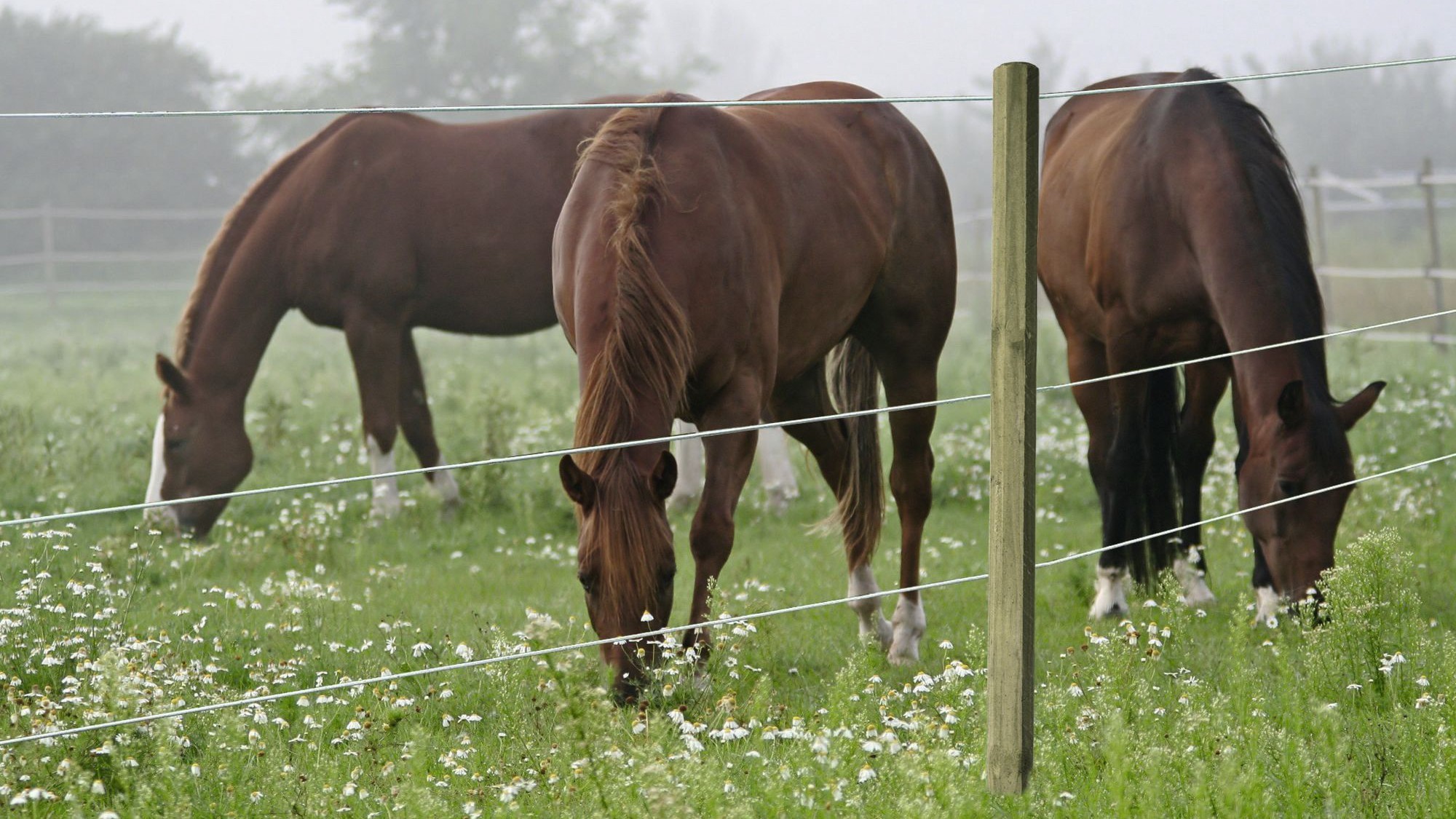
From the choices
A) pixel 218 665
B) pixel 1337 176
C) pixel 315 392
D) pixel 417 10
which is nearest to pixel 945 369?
pixel 315 392

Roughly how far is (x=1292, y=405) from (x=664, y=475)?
2.38 metres

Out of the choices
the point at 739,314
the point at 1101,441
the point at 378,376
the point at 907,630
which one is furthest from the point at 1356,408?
the point at 378,376

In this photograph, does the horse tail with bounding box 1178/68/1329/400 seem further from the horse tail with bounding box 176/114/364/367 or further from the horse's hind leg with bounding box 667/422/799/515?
the horse tail with bounding box 176/114/364/367

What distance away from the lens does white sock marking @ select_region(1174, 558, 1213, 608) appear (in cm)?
553

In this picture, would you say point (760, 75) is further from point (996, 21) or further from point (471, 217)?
point (471, 217)

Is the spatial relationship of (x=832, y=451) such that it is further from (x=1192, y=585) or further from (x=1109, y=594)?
(x=1192, y=585)

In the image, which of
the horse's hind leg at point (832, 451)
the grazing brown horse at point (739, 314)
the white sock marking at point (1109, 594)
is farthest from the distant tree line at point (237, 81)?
the white sock marking at point (1109, 594)

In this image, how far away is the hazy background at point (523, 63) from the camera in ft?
128

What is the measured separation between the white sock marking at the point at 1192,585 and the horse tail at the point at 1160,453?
8 cm

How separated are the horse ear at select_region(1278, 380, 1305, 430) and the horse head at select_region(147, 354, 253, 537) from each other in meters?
5.31

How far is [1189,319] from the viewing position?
5.34m

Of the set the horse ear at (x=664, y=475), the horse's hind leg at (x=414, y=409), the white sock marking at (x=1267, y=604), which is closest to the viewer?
the horse ear at (x=664, y=475)

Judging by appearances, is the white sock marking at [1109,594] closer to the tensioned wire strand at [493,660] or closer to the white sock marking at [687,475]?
the tensioned wire strand at [493,660]

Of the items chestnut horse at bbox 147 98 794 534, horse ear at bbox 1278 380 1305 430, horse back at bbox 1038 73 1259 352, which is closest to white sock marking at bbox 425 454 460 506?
chestnut horse at bbox 147 98 794 534
